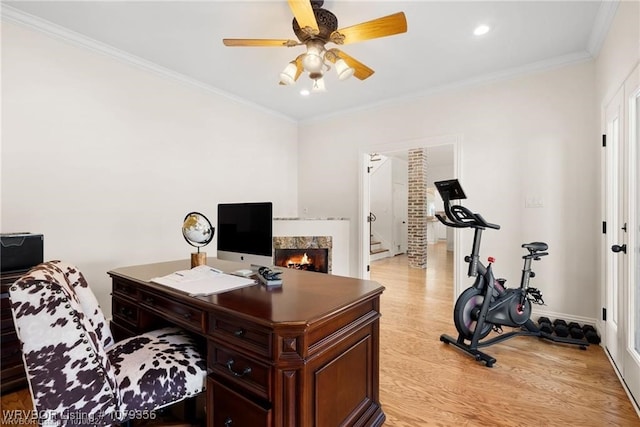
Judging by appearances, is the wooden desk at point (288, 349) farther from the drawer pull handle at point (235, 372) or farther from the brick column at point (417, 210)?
the brick column at point (417, 210)

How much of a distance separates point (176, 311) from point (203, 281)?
0.70 feet

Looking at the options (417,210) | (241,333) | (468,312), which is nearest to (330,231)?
(468,312)

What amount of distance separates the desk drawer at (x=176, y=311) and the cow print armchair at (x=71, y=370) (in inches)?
7.7

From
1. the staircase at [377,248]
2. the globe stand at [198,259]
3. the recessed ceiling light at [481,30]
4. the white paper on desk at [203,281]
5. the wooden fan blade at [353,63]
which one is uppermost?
the recessed ceiling light at [481,30]

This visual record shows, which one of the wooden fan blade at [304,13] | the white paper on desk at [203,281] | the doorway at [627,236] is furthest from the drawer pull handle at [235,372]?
the doorway at [627,236]

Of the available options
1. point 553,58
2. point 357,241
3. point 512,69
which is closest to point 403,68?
point 512,69

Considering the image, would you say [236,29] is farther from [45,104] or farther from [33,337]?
[33,337]

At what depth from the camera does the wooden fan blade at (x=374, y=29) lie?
1.84 meters

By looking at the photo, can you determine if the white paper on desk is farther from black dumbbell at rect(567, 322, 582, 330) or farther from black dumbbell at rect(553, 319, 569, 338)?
black dumbbell at rect(567, 322, 582, 330)

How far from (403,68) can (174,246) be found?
3.20 meters

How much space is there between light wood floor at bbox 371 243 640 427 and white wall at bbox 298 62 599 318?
41 centimetres

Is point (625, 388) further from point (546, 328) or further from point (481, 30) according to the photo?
point (481, 30)

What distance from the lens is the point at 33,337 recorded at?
100 cm

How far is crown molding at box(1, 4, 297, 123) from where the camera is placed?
2322 mm
